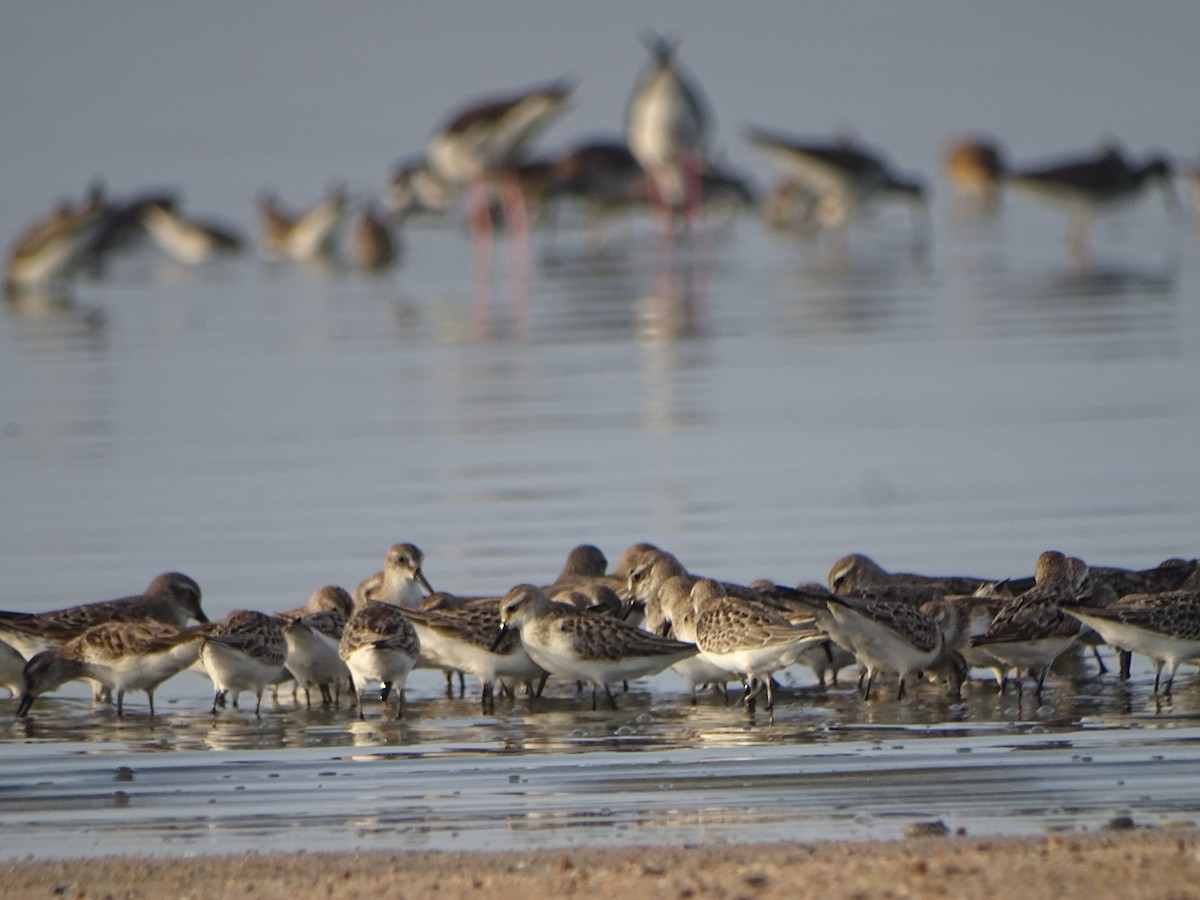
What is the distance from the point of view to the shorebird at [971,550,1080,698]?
1014cm

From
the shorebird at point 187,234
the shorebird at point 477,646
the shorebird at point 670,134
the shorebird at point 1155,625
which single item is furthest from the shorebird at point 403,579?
the shorebird at point 670,134

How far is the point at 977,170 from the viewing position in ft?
122

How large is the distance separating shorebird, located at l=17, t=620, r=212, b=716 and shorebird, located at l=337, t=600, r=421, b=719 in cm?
69

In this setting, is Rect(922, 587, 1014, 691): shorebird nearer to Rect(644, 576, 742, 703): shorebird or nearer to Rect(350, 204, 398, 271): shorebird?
Rect(644, 576, 742, 703): shorebird

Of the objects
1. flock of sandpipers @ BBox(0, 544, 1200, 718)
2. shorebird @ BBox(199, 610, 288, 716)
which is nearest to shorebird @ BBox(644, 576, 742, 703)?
flock of sandpipers @ BBox(0, 544, 1200, 718)

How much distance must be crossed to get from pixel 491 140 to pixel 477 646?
22.1m

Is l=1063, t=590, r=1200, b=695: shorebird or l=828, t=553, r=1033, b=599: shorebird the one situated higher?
l=828, t=553, r=1033, b=599: shorebird

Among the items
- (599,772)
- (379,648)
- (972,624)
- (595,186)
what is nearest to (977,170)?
(595,186)

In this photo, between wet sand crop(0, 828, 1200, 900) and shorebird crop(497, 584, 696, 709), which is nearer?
wet sand crop(0, 828, 1200, 900)

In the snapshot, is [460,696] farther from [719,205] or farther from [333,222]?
[719,205]

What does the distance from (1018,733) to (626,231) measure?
27405 millimetres

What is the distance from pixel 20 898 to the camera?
7262 millimetres

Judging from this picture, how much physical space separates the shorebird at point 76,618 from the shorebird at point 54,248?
55.5 ft

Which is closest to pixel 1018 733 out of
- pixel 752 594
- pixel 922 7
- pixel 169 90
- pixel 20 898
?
pixel 752 594
